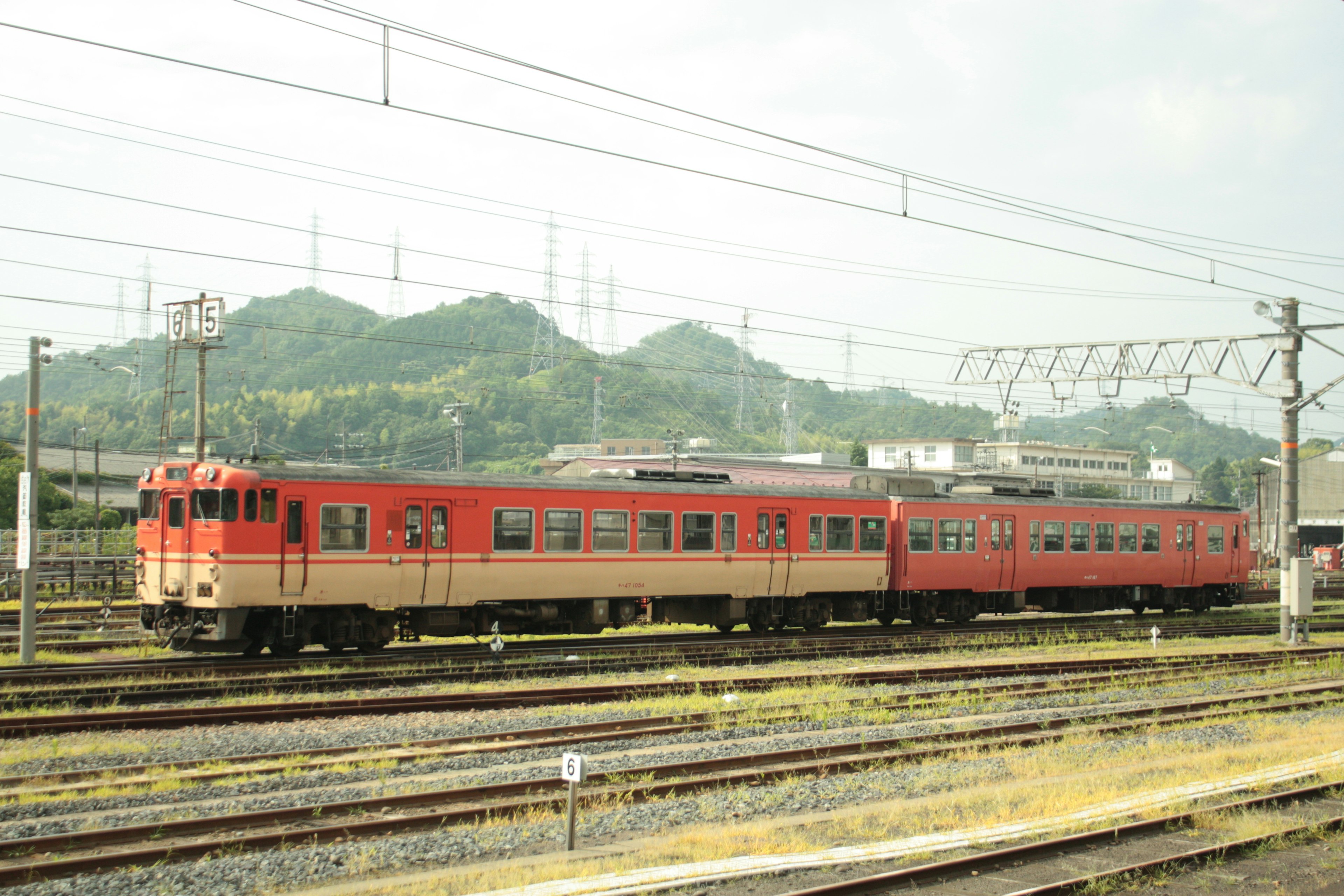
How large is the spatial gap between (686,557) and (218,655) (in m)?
8.95

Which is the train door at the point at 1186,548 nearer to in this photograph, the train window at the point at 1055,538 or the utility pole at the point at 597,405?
the train window at the point at 1055,538

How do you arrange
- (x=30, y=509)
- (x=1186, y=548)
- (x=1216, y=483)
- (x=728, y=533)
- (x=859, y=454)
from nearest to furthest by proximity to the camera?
(x=30, y=509), (x=728, y=533), (x=1186, y=548), (x=859, y=454), (x=1216, y=483)

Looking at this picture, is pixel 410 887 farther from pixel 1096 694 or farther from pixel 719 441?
pixel 719 441

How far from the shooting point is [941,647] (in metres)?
22.4

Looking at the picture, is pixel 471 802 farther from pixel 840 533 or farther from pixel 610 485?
pixel 840 533

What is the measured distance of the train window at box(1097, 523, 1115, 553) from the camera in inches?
1187

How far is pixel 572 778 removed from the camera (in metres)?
8.29

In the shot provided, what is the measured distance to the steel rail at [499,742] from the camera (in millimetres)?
9977

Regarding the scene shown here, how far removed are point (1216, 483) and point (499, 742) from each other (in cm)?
15191

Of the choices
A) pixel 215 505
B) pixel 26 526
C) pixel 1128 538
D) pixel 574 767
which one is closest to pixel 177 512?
pixel 215 505

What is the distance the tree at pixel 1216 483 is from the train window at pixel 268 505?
138215 mm

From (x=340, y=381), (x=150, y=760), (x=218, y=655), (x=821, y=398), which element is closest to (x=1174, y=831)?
(x=150, y=760)

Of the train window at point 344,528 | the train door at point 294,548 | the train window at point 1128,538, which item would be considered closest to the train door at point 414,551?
the train window at point 344,528

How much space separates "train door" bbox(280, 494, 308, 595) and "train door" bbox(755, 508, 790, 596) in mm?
9673
